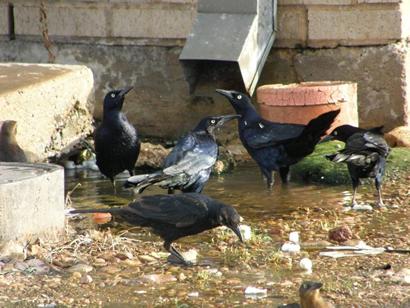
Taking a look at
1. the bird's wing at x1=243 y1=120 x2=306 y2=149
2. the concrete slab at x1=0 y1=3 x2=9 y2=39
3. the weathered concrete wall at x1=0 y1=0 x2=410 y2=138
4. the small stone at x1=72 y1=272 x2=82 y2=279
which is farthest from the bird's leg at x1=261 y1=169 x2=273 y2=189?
the concrete slab at x1=0 y1=3 x2=9 y2=39

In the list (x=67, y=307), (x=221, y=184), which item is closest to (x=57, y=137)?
(x=221, y=184)

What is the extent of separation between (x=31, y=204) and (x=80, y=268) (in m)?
0.54

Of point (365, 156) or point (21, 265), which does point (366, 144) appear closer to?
point (365, 156)

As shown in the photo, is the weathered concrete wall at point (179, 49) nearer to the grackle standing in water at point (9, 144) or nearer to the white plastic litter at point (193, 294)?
the grackle standing in water at point (9, 144)

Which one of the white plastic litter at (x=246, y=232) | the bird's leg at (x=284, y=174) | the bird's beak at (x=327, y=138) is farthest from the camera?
the bird's leg at (x=284, y=174)

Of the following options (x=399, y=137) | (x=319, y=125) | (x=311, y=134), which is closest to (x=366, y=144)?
(x=319, y=125)

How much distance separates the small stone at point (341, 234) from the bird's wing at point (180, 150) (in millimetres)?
1611

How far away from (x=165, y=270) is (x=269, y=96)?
378 cm

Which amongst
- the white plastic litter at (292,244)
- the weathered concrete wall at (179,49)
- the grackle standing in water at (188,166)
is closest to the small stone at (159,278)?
the white plastic litter at (292,244)

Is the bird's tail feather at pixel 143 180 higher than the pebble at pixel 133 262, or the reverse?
the bird's tail feather at pixel 143 180

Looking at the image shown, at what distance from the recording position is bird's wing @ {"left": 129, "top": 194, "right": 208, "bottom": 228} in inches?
276

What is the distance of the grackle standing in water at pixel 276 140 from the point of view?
9.30m

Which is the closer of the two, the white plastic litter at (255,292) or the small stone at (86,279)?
the white plastic litter at (255,292)

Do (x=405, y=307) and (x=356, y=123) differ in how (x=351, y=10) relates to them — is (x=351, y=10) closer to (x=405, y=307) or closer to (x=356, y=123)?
(x=356, y=123)
